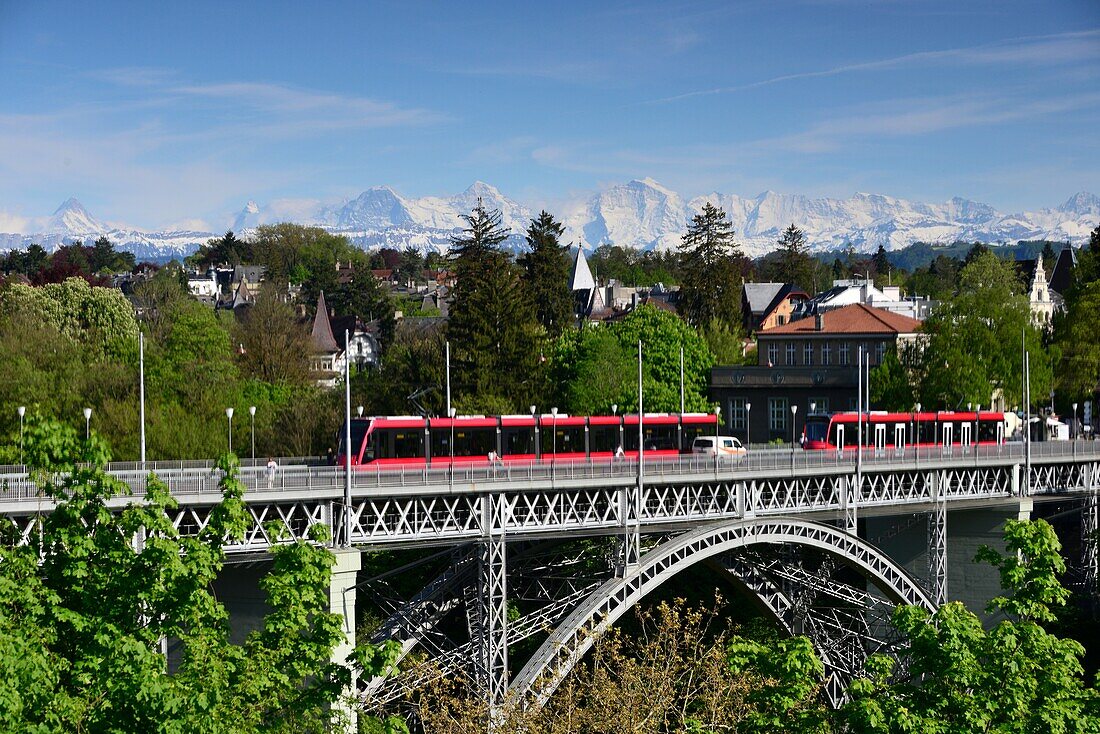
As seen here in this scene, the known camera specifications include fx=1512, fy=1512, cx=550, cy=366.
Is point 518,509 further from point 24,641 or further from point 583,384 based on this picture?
point 583,384

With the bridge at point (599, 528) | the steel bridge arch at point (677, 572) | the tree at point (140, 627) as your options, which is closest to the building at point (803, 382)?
the bridge at point (599, 528)

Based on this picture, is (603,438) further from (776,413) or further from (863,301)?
(863,301)

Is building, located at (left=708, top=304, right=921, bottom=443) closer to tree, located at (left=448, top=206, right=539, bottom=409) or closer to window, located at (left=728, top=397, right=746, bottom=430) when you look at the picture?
window, located at (left=728, top=397, right=746, bottom=430)

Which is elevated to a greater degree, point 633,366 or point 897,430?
point 633,366

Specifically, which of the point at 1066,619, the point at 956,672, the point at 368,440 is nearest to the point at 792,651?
the point at 956,672

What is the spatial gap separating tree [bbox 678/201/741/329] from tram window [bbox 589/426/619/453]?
53.9m

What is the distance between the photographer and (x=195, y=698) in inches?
942

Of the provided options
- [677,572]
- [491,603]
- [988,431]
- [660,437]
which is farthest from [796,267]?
[491,603]

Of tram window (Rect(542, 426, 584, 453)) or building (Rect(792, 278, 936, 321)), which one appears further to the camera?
building (Rect(792, 278, 936, 321))

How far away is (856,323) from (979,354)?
1399 cm

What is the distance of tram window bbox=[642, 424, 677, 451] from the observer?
2105 inches

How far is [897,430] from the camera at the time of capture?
6059 cm

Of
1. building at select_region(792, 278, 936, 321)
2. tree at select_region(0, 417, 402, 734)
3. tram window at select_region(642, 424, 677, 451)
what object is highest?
building at select_region(792, 278, 936, 321)

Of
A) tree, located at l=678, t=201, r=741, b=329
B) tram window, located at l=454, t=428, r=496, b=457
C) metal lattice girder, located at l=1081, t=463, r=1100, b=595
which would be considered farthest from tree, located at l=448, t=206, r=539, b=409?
tree, located at l=678, t=201, r=741, b=329
